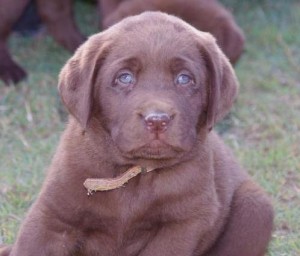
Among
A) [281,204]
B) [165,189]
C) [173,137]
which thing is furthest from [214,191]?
[281,204]

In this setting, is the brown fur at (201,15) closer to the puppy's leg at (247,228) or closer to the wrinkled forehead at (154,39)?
the puppy's leg at (247,228)

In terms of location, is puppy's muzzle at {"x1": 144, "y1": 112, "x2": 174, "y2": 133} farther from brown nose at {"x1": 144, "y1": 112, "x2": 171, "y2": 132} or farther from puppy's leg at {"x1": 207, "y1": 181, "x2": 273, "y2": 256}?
puppy's leg at {"x1": 207, "y1": 181, "x2": 273, "y2": 256}

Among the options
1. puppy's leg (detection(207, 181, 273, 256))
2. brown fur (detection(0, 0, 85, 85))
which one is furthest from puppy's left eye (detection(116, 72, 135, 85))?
brown fur (detection(0, 0, 85, 85))

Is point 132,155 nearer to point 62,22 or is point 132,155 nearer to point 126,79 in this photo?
point 126,79

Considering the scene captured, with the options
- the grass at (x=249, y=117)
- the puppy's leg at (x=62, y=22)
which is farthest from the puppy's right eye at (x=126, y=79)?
the puppy's leg at (x=62, y=22)

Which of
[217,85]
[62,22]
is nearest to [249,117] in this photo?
[62,22]

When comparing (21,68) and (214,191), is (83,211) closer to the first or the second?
(214,191)
